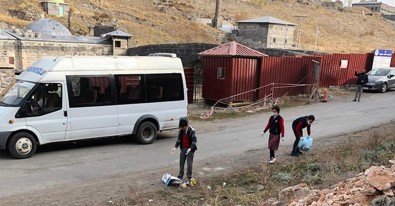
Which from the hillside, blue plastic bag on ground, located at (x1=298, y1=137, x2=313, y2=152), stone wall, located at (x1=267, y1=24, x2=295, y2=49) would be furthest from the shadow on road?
stone wall, located at (x1=267, y1=24, x2=295, y2=49)

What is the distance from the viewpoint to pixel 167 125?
1226 cm

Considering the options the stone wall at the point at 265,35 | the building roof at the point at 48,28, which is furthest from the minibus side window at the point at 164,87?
the stone wall at the point at 265,35

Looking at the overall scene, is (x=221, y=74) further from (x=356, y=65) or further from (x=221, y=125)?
(x=356, y=65)

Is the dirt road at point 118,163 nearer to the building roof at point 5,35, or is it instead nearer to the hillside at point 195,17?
the building roof at point 5,35

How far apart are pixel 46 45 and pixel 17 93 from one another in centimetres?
3003

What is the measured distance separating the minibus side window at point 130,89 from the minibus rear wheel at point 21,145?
8.93 feet

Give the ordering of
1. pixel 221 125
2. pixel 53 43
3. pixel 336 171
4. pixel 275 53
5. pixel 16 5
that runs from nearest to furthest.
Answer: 1. pixel 336 171
2. pixel 221 125
3. pixel 275 53
4. pixel 53 43
5. pixel 16 5

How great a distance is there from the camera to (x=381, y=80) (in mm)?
24156

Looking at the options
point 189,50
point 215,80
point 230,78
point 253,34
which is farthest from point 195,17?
point 230,78

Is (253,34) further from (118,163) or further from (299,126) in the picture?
(118,163)

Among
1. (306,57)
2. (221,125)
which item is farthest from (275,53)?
(221,125)

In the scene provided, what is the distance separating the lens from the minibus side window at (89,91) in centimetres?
1053

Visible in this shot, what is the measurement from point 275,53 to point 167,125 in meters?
14.1

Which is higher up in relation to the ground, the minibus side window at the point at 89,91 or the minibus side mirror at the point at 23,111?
the minibus side window at the point at 89,91
